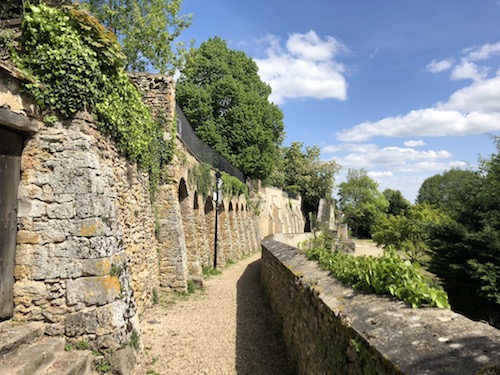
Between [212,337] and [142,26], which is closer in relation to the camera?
[212,337]

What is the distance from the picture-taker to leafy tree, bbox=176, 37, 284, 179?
26172 millimetres

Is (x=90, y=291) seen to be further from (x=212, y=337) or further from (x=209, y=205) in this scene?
(x=209, y=205)

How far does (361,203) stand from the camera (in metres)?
60.7

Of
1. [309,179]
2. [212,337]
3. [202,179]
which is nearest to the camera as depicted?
[212,337]

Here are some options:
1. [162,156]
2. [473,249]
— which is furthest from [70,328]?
[473,249]

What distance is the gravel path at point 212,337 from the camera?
5.82 m

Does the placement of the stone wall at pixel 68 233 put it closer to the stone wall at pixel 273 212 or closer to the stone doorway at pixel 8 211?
the stone doorway at pixel 8 211

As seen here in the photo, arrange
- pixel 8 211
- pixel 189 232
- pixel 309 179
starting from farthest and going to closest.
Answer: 1. pixel 309 179
2. pixel 189 232
3. pixel 8 211

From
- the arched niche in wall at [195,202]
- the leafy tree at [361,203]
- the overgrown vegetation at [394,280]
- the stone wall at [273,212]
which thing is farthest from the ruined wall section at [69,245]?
the leafy tree at [361,203]

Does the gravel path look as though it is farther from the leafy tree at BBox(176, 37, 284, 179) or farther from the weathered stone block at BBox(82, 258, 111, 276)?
the leafy tree at BBox(176, 37, 284, 179)

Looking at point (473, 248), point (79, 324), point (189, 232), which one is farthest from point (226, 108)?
point (79, 324)

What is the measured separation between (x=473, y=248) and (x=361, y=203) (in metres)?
51.7

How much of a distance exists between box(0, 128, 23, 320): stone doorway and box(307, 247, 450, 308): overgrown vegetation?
170 inches

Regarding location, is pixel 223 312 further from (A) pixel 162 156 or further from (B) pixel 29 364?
(B) pixel 29 364
